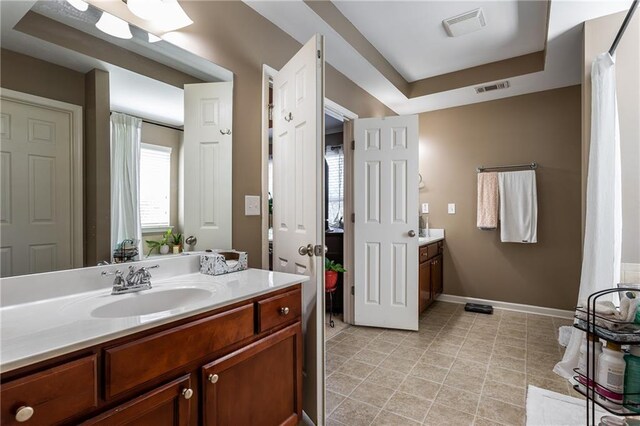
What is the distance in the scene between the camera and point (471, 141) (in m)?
3.80

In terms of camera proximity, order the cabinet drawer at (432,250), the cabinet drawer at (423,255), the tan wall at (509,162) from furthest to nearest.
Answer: the cabinet drawer at (432,250), the tan wall at (509,162), the cabinet drawer at (423,255)

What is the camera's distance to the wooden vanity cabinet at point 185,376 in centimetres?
70

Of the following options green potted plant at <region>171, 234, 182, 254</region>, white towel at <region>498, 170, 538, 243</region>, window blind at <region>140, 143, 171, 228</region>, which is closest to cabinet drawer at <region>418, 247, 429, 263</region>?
white towel at <region>498, 170, 538, 243</region>

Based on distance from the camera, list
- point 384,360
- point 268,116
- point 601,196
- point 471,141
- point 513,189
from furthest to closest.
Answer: point 471,141, point 513,189, point 384,360, point 268,116, point 601,196

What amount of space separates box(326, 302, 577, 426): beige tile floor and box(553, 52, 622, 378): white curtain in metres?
0.77

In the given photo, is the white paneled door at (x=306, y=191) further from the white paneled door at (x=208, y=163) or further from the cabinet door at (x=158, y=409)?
the cabinet door at (x=158, y=409)

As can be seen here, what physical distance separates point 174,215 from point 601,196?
246 cm

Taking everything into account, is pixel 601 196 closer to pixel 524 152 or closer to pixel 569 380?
pixel 569 380

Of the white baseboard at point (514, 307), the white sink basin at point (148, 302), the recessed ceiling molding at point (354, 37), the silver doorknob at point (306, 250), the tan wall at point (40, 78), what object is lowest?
the white baseboard at point (514, 307)

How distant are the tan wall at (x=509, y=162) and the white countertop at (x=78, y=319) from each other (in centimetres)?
310

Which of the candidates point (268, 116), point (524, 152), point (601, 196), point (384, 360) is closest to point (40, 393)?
point (268, 116)

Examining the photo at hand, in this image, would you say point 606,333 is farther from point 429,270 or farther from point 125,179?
point 429,270

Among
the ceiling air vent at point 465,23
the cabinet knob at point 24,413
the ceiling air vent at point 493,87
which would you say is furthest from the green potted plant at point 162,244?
the ceiling air vent at point 493,87

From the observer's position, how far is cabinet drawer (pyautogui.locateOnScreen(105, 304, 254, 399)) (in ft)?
2.68
